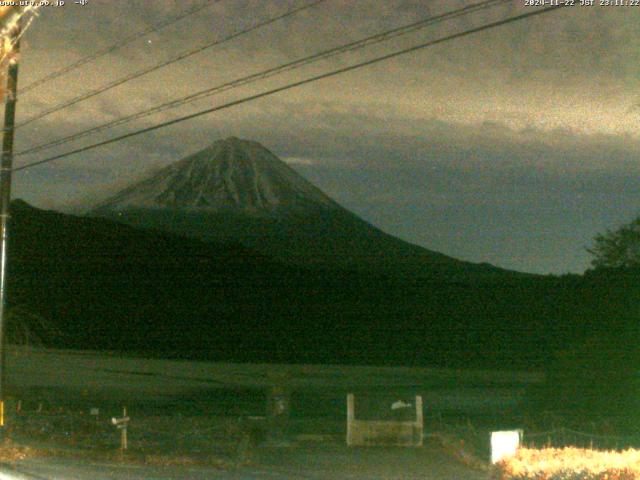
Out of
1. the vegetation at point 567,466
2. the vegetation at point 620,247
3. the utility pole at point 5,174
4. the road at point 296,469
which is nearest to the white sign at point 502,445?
the vegetation at point 567,466

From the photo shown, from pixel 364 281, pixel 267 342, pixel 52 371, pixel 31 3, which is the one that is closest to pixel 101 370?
pixel 52 371

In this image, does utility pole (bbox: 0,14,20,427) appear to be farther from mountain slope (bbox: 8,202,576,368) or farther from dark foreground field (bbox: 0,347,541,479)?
mountain slope (bbox: 8,202,576,368)

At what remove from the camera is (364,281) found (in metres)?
89.8

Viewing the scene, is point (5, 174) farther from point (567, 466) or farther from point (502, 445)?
point (567, 466)

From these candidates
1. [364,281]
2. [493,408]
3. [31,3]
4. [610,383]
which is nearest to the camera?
[31,3]

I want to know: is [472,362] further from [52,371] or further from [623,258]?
[52,371]

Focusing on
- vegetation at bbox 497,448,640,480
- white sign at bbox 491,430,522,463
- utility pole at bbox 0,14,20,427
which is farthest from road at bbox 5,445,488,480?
utility pole at bbox 0,14,20,427

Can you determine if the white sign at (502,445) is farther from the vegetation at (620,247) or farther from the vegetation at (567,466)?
the vegetation at (620,247)

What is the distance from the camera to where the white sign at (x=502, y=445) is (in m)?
14.8

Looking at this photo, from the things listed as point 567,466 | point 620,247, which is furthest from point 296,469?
point 620,247

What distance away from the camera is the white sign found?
48.4ft

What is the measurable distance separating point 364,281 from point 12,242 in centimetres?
3198

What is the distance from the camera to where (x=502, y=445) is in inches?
588

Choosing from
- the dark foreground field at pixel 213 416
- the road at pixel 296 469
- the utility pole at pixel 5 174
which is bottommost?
the road at pixel 296 469
